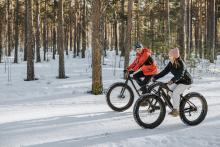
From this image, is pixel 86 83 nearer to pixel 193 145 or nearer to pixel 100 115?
pixel 100 115

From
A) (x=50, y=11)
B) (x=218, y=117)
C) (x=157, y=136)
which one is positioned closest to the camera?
(x=157, y=136)

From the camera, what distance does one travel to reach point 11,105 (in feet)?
42.3

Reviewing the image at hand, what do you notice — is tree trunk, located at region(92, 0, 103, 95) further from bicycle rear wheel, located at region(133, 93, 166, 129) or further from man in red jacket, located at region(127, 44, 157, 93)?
bicycle rear wheel, located at region(133, 93, 166, 129)

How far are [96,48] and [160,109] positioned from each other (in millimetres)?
6526

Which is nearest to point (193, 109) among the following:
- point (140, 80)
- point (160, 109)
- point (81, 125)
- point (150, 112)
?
point (160, 109)

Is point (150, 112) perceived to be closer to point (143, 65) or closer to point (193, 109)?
point (193, 109)

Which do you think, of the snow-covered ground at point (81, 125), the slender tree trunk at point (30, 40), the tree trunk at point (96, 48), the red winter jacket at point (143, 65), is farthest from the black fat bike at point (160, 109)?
the slender tree trunk at point (30, 40)

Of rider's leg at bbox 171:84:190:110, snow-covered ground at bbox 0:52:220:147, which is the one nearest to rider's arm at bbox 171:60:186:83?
rider's leg at bbox 171:84:190:110

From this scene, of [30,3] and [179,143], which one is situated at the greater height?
[30,3]

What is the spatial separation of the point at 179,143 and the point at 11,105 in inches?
283

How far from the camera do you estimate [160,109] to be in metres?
8.68

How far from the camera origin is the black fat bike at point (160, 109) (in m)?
8.50

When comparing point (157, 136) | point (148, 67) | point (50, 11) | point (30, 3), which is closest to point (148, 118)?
point (157, 136)

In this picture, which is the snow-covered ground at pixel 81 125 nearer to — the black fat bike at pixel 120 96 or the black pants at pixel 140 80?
the black fat bike at pixel 120 96
